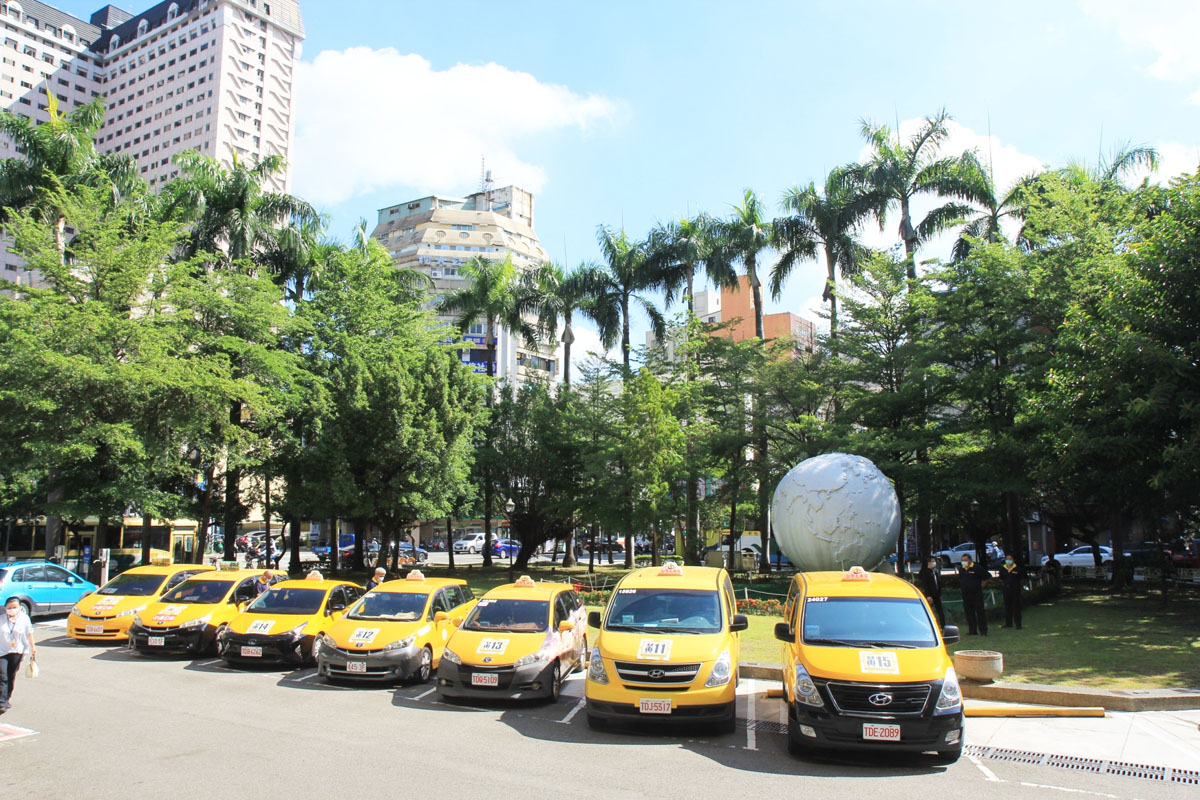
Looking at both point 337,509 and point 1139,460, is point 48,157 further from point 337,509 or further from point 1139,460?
point 1139,460

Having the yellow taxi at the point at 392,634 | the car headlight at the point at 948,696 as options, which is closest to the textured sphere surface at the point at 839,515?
the yellow taxi at the point at 392,634

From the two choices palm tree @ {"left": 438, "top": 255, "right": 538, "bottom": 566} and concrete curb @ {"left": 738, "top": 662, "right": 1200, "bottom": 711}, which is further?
palm tree @ {"left": 438, "top": 255, "right": 538, "bottom": 566}

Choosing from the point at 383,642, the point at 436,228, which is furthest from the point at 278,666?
the point at 436,228

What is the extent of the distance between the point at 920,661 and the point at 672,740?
2929 millimetres

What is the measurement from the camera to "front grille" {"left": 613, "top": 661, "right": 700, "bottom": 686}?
938 cm

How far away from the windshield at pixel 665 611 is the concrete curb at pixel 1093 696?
396 cm

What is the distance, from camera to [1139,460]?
17531 millimetres

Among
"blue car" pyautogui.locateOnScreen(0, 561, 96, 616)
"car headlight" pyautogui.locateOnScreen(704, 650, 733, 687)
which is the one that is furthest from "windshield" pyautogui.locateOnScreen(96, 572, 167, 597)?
"car headlight" pyautogui.locateOnScreen(704, 650, 733, 687)

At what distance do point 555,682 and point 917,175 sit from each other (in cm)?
2876

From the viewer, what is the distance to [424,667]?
12812 millimetres

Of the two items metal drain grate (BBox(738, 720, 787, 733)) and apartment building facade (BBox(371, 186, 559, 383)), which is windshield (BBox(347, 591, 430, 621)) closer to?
metal drain grate (BBox(738, 720, 787, 733))

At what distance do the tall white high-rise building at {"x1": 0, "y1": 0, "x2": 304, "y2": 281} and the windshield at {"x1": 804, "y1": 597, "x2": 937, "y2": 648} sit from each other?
11040 centimetres

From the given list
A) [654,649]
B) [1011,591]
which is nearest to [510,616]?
[654,649]

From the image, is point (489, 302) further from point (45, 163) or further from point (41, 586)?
point (41, 586)
